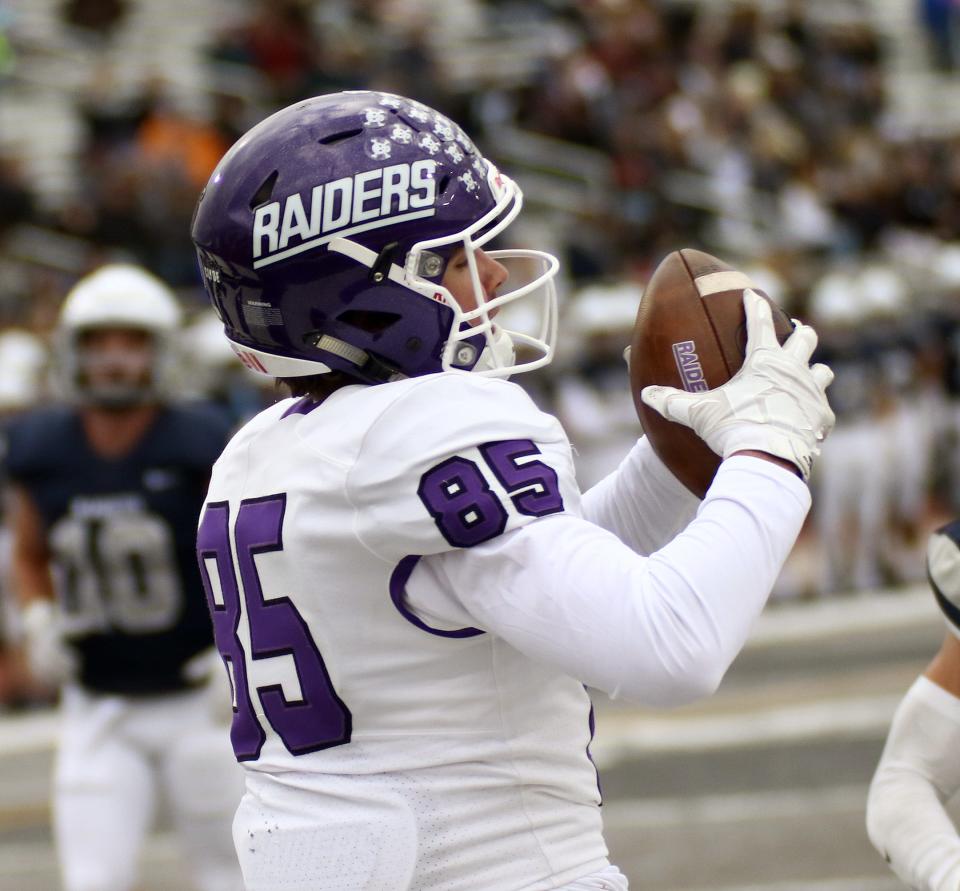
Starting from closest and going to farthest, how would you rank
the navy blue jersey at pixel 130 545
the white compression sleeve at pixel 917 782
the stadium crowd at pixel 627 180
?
the white compression sleeve at pixel 917 782 < the navy blue jersey at pixel 130 545 < the stadium crowd at pixel 627 180

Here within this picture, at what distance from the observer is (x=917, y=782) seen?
253 cm

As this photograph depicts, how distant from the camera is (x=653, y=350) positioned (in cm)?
236

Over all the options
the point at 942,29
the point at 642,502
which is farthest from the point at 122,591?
the point at 942,29

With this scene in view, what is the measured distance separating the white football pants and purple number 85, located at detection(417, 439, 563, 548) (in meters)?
2.46

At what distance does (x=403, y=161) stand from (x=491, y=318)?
24cm

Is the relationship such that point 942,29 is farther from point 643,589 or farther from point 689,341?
point 643,589

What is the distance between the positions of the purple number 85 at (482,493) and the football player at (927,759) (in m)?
0.76

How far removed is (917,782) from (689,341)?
772 mm

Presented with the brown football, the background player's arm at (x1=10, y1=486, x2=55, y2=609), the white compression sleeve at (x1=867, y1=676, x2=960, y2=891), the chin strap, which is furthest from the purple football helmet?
the background player's arm at (x1=10, y1=486, x2=55, y2=609)

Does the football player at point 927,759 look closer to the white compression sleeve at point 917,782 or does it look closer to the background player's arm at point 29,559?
the white compression sleeve at point 917,782

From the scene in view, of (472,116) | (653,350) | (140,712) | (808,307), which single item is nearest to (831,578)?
(808,307)

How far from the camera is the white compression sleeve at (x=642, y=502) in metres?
2.51

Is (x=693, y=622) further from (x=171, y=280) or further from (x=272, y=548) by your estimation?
(x=171, y=280)

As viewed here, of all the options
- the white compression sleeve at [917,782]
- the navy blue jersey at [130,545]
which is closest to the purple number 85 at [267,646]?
the white compression sleeve at [917,782]
